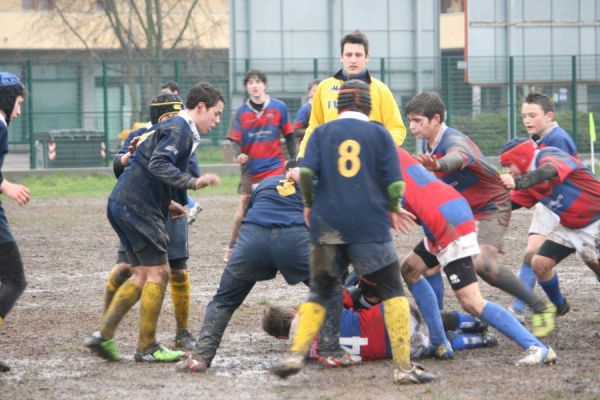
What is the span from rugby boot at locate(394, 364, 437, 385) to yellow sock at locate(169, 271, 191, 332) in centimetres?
209

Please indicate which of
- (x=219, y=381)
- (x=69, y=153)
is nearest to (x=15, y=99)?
(x=219, y=381)

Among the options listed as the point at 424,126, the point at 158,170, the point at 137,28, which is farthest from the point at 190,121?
the point at 137,28

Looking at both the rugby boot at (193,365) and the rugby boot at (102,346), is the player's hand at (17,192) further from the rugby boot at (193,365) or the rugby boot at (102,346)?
the rugby boot at (193,365)

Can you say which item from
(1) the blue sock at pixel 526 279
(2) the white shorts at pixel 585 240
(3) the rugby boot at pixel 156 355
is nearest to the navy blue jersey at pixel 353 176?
(3) the rugby boot at pixel 156 355

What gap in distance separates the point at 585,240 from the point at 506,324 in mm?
1767

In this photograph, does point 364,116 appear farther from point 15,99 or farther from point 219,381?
point 15,99

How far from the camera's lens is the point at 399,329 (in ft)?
21.5

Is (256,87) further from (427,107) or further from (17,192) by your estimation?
(17,192)

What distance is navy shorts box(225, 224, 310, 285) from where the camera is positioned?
7164mm

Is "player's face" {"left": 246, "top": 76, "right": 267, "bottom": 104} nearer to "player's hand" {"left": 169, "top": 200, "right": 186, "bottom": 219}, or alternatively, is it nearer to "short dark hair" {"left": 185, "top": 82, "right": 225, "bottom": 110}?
"player's hand" {"left": 169, "top": 200, "right": 186, "bottom": 219}

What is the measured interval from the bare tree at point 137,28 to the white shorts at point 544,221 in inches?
763

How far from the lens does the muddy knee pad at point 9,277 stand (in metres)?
7.44

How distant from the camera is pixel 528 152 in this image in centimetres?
816

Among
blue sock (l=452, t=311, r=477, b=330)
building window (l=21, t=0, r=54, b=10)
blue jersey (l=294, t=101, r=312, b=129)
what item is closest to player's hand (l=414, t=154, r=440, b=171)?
blue sock (l=452, t=311, r=477, b=330)
